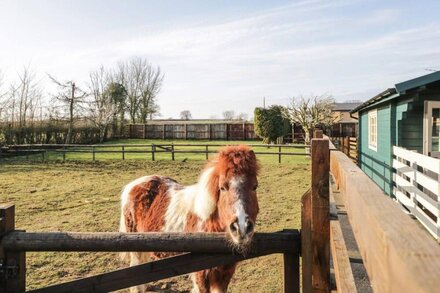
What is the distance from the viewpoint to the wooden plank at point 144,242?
200cm

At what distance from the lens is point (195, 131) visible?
37844 mm

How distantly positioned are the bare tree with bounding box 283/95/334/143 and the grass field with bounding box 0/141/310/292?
12.6 m

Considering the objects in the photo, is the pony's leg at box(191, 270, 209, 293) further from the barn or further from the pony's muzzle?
the barn

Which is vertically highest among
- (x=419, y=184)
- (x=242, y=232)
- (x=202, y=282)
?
(x=242, y=232)

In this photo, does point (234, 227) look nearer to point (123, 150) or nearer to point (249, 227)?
point (249, 227)

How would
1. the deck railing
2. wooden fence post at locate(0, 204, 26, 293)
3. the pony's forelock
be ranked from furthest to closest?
1. the deck railing
2. the pony's forelock
3. wooden fence post at locate(0, 204, 26, 293)

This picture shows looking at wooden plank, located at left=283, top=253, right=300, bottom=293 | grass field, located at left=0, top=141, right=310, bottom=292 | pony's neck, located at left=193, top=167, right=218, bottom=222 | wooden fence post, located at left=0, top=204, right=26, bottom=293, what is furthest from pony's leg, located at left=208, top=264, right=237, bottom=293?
grass field, located at left=0, top=141, right=310, bottom=292

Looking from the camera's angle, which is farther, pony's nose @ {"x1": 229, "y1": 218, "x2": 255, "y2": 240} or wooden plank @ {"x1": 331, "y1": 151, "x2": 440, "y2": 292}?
pony's nose @ {"x1": 229, "y1": 218, "x2": 255, "y2": 240}

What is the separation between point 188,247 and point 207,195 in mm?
430

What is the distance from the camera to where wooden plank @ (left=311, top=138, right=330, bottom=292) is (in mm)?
1904

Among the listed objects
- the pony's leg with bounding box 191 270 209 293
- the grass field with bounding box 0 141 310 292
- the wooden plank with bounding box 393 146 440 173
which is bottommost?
the grass field with bounding box 0 141 310 292

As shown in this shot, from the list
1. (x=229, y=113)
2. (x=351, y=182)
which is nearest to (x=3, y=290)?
(x=351, y=182)

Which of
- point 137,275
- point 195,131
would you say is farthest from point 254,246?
point 195,131

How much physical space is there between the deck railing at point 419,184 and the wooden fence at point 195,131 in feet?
93.6
